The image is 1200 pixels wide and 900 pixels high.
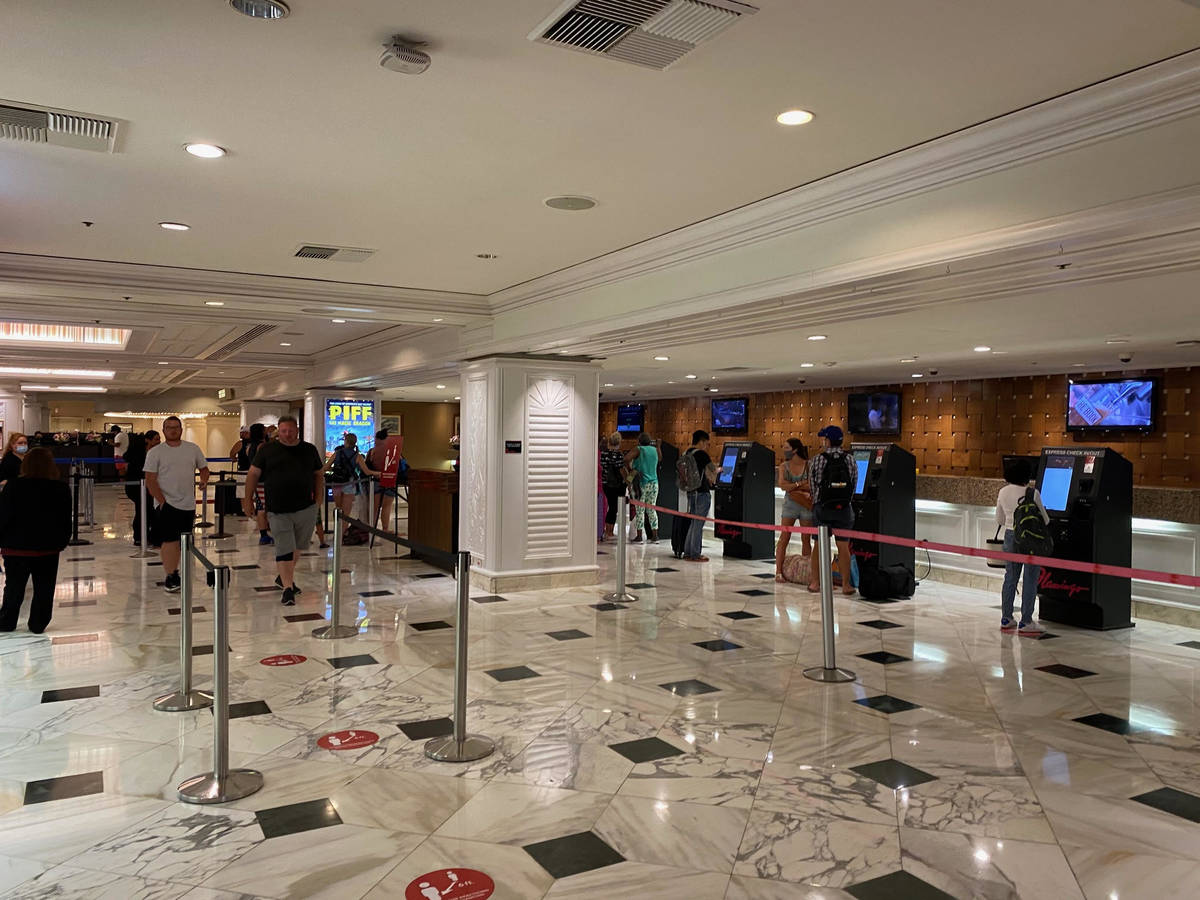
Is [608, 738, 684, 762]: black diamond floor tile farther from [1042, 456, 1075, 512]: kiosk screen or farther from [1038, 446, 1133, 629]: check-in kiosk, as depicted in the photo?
[1042, 456, 1075, 512]: kiosk screen

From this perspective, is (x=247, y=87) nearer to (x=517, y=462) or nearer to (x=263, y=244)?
(x=263, y=244)

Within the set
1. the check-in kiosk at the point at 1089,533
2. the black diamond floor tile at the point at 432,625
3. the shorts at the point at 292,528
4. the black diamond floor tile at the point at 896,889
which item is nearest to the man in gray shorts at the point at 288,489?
the shorts at the point at 292,528

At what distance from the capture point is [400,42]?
2.93 m

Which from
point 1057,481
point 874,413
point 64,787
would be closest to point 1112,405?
point 874,413

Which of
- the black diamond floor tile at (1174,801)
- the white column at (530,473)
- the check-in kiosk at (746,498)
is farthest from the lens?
the check-in kiosk at (746,498)

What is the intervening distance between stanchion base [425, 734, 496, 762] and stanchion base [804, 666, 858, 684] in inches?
82.3

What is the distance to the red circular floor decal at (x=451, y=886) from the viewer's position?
266cm

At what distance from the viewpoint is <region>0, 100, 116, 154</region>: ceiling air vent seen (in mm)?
3545

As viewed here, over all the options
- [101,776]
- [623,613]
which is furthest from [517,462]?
[101,776]

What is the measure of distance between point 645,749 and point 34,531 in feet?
14.4

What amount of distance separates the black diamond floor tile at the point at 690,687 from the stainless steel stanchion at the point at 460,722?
1.27 m

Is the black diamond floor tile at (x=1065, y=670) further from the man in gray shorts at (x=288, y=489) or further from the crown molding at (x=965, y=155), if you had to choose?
the man in gray shorts at (x=288, y=489)

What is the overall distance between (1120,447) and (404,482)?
9397mm

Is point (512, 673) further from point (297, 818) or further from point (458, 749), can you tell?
point (297, 818)
